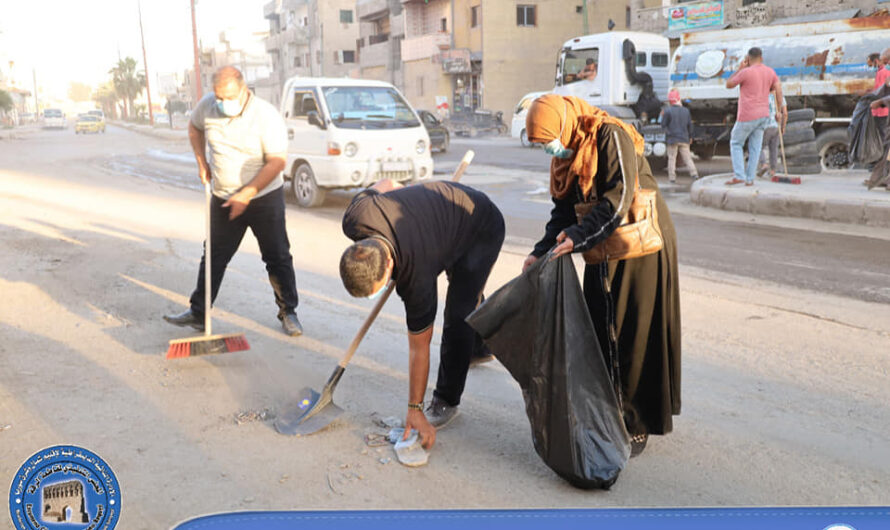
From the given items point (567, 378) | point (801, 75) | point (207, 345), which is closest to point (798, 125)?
point (801, 75)

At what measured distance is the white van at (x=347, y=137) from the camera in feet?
33.2

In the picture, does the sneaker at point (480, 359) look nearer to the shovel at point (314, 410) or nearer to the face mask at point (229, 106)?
the shovel at point (314, 410)

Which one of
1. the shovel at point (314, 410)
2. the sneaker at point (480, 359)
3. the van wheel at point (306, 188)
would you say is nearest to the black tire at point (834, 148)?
the van wheel at point (306, 188)

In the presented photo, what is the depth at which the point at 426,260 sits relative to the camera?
3.01 m

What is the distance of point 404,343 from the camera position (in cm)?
469

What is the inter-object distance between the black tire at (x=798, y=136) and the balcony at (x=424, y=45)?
1127 inches

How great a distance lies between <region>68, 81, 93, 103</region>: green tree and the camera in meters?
175

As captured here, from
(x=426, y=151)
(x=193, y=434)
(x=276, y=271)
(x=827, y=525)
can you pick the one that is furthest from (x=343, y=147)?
(x=827, y=525)

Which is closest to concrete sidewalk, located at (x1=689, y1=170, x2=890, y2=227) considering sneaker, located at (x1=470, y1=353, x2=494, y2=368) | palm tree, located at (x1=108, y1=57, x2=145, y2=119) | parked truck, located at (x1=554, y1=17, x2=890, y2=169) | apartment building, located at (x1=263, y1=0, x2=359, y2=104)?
parked truck, located at (x1=554, y1=17, x2=890, y2=169)

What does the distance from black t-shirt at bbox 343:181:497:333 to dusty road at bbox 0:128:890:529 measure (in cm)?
73

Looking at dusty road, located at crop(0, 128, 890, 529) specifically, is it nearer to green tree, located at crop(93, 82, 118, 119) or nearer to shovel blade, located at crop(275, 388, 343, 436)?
shovel blade, located at crop(275, 388, 343, 436)

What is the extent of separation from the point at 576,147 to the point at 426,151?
26.1 feet

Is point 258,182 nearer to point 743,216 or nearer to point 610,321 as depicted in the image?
point 610,321

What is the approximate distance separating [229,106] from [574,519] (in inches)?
140
